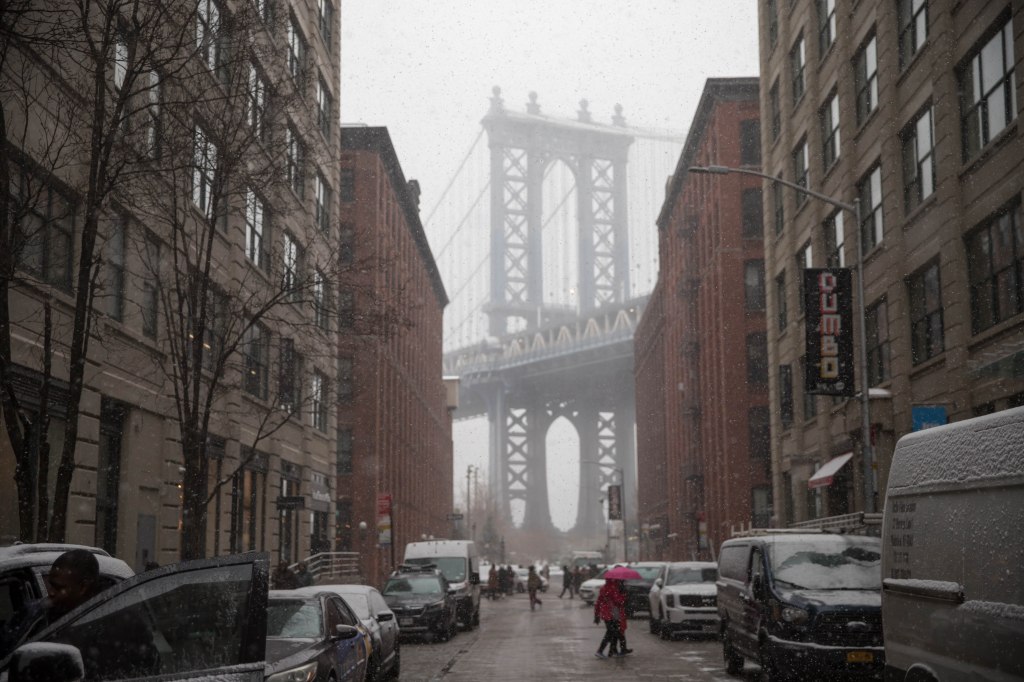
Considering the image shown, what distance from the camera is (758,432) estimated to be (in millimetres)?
57281

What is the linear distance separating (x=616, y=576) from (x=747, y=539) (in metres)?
4.98

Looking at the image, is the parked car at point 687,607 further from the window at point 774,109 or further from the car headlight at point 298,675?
the window at point 774,109

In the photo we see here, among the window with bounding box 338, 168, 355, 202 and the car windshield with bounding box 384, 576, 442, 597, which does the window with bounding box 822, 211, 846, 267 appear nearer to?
the car windshield with bounding box 384, 576, 442, 597

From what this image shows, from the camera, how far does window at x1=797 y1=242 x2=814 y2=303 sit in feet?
120

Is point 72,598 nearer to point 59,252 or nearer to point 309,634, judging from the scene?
point 309,634

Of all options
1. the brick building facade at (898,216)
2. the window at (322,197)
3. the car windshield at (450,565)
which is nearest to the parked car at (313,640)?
the brick building facade at (898,216)

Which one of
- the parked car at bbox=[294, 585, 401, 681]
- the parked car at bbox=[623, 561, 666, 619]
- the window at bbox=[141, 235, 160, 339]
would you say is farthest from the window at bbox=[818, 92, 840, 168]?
the parked car at bbox=[294, 585, 401, 681]

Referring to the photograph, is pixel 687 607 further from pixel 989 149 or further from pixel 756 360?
pixel 756 360

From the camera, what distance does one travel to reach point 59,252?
734 inches

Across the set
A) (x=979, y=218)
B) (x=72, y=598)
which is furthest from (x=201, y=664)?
(x=979, y=218)

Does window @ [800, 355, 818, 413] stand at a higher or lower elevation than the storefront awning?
higher

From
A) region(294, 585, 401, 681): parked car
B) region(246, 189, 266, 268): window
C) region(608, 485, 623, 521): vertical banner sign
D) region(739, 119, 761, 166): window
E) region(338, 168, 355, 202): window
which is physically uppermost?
region(739, 119, 761, 166): window

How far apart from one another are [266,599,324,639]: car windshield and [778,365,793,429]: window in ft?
92.8

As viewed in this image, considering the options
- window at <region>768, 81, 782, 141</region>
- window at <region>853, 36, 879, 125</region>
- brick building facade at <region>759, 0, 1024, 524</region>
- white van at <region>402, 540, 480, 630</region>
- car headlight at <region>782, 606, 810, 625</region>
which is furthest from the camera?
window at <region>768, 81, 782, 141</region>
